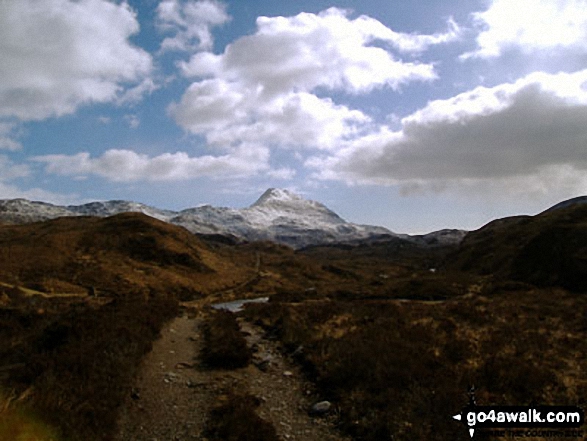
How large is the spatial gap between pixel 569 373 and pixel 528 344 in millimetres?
3854

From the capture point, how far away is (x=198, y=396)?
12398 mm

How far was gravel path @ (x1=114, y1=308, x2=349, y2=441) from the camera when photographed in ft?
33.1

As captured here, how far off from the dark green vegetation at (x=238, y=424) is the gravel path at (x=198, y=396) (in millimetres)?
380

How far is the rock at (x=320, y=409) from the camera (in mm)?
11398

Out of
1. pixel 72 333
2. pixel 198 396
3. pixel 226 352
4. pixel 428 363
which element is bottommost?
pixel 198 396

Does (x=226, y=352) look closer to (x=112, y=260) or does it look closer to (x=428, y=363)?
(x=428, y=363)

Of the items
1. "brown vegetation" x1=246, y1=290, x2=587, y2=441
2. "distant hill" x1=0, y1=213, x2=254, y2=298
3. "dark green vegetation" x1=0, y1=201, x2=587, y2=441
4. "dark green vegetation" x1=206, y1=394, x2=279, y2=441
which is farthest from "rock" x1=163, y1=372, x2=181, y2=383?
"distant hill" x1=0, y1=213, x2=254, y2=298

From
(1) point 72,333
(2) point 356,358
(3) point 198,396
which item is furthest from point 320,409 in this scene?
(1) point 72,333

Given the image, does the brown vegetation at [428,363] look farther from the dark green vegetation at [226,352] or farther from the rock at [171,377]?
the rock at [171,377]

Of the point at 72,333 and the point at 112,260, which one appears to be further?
the point at 112,260

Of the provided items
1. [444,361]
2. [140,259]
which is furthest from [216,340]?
[140,259]

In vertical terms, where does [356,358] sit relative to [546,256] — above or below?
below

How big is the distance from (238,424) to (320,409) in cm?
276

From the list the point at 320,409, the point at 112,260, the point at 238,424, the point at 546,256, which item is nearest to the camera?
the point at 238,424
